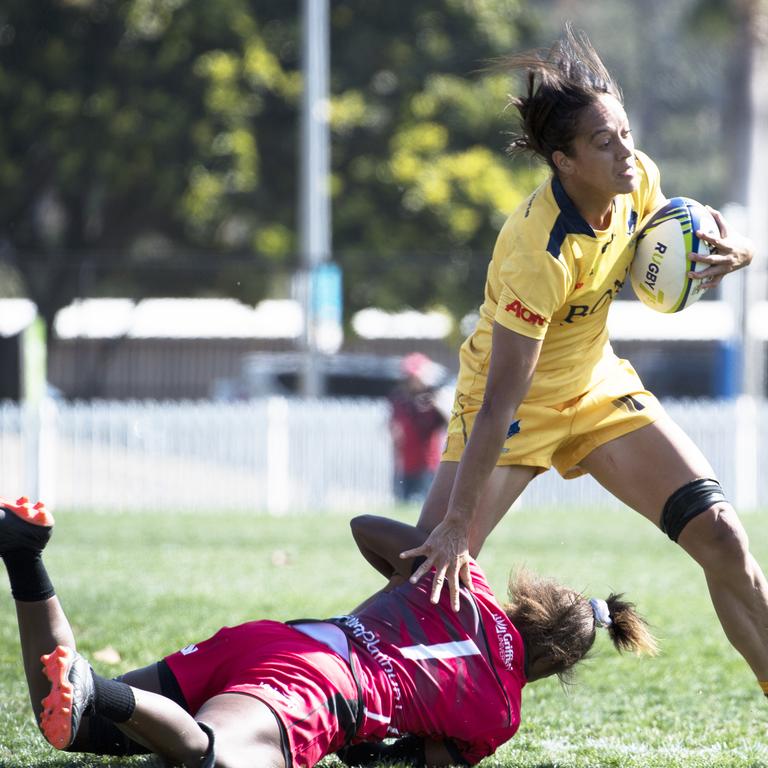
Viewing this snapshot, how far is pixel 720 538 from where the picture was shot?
4445 mm

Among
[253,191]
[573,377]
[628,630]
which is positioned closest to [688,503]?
[628,630]

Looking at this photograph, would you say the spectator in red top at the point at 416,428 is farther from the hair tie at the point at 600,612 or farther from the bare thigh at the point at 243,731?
the bare thigh at the point at 243,731

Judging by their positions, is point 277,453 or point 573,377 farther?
point 277,453

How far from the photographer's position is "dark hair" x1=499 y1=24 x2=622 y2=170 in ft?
14.6

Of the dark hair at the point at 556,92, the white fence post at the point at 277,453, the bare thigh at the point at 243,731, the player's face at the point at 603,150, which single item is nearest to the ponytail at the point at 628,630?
the bare thigh at the point at 243,731

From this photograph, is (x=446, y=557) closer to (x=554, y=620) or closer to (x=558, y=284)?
(x=554, y=620)

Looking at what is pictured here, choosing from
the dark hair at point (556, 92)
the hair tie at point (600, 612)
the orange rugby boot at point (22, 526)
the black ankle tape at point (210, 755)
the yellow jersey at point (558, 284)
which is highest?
the dark hair at point (556, 92)

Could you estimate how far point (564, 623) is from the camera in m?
4.10

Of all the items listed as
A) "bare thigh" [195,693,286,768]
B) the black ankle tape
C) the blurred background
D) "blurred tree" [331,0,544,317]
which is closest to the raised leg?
"bare thigh" [195,693,286,768]

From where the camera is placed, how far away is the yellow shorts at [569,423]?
471 centimetres

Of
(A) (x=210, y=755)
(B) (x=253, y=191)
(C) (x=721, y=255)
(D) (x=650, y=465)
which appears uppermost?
(B) (x=253, y=191)

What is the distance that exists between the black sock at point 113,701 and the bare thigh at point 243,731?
23 centimetres

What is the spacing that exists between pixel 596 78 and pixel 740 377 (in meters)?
12.7

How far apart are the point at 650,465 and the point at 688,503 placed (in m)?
0.21
